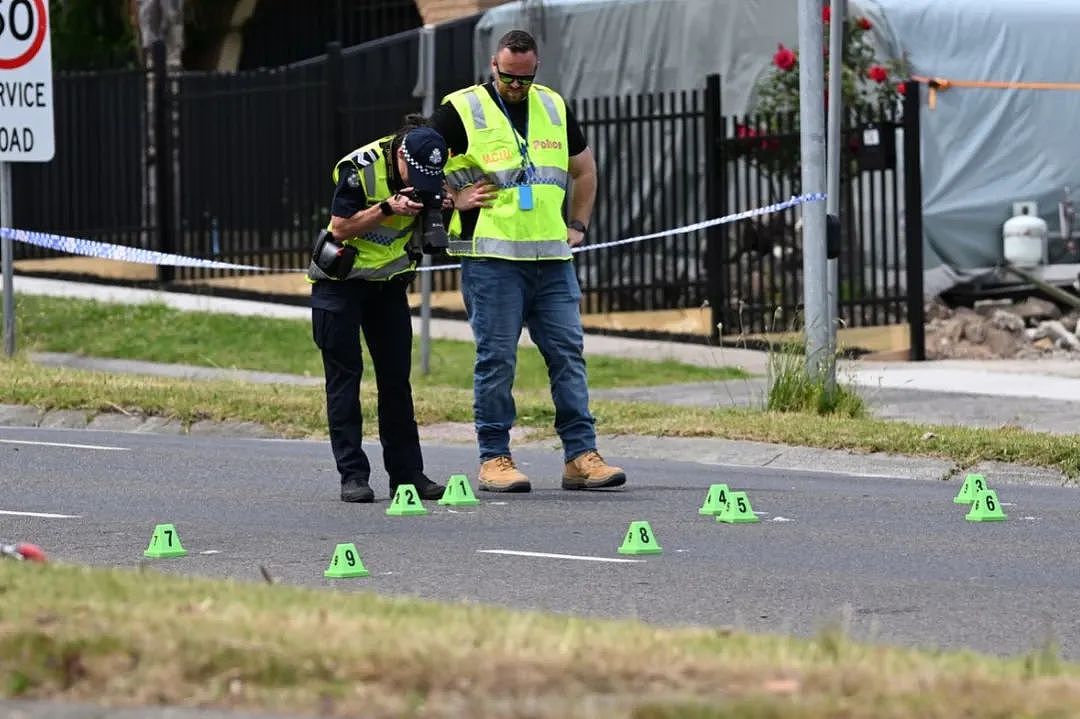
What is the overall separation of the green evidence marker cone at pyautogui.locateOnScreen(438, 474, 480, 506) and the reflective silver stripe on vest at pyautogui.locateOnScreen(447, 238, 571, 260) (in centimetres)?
102

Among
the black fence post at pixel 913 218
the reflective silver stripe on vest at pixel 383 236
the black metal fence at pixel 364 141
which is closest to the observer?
the reflective silver stripe on vest at pixel 383 236

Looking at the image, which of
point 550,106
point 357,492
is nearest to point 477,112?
point 550,106

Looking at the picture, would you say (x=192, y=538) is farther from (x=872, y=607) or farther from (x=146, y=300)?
(x=146, y=300)

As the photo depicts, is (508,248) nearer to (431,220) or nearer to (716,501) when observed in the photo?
(431,220)

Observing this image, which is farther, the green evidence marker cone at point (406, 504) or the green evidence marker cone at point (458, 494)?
the green evidence marker cone at point (458, 494)

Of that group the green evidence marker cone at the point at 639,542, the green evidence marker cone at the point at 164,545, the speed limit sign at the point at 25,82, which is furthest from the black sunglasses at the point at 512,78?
the speed limit sign at the point at 25,82

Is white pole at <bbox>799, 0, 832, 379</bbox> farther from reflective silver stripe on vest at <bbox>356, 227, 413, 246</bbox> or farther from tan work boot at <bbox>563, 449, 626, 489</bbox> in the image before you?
reflective silver stripe on vest at <bbox>356, 227, 413, 246</bbox>

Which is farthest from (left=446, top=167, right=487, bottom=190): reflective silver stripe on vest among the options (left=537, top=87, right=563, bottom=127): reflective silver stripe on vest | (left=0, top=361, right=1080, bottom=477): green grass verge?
(left=0, top=361, right=1080, bottom=477): green grass verge

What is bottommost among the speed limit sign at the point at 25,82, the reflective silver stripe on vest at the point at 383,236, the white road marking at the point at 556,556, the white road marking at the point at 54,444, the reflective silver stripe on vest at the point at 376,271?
the white road marking at the point at 556,556

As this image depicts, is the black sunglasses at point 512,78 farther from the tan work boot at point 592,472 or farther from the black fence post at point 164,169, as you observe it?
the black fence post at point 164,169

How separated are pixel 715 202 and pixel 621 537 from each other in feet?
33.7

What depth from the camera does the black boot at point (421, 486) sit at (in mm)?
10586

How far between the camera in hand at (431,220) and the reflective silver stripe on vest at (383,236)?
0.72ft

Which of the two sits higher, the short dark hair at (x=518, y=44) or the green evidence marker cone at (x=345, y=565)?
the short dark hair at (x=518, y=44)
